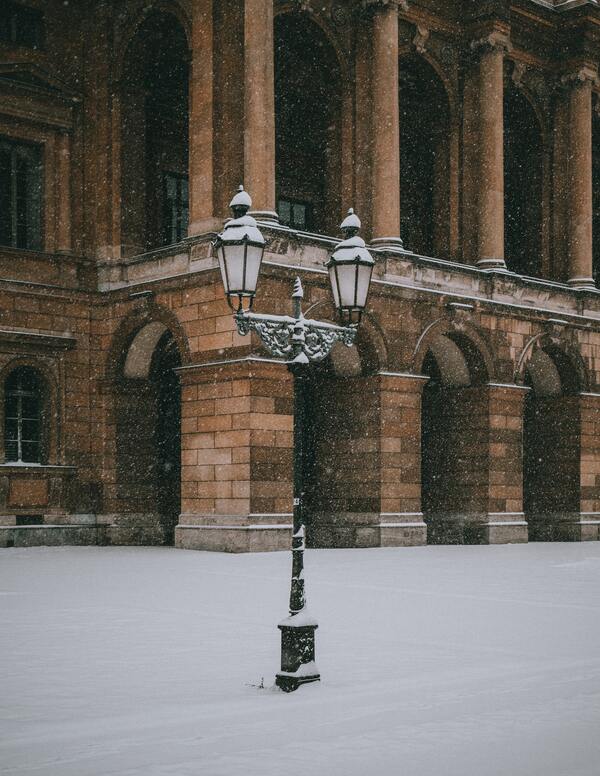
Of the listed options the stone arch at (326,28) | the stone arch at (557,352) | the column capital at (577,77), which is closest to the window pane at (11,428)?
the stone arch at (326,28)

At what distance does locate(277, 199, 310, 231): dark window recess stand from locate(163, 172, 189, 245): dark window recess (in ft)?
9.57

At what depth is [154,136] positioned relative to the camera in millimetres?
31328

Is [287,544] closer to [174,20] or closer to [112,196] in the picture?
[112,196]

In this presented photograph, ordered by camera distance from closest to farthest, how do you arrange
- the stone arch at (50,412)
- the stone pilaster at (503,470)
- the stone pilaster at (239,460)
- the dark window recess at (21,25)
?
the stone pilaster at (239,460), the stone arch at (50,412), the dark window recess at (21,25), the stone pilaster at (503,470)

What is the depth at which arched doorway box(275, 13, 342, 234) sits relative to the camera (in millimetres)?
30438

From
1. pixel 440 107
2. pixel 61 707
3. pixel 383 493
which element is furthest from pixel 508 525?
pixel 61 707

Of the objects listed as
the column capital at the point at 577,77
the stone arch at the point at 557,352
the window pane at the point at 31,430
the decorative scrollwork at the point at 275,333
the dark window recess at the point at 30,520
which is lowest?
the dark window recess at the point at 30,520

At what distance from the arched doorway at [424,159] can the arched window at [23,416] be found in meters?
11.5

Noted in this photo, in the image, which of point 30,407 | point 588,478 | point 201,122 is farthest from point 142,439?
point 588,478

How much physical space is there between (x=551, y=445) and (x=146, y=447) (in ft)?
40.6

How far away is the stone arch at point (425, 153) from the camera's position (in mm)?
33031

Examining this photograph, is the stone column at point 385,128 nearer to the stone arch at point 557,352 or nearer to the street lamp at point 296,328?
the stone arch at point 557,352

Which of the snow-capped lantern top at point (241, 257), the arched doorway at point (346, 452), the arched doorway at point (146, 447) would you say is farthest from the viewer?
the arched doorway at point (146, 447)

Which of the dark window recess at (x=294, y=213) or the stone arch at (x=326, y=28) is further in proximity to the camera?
the dark window recess at (x=294, y=213)
